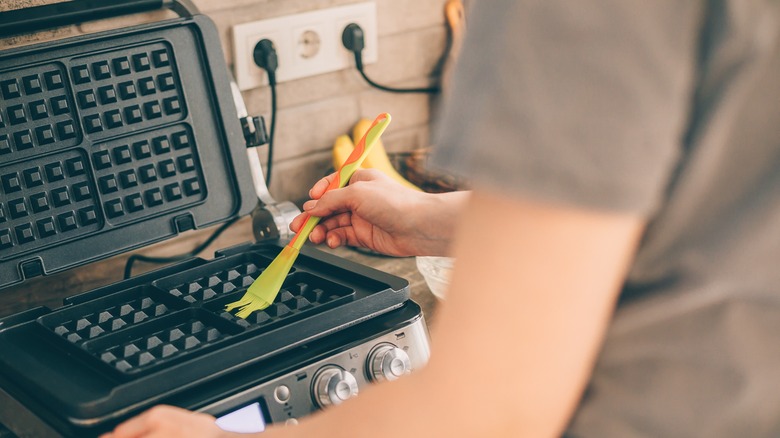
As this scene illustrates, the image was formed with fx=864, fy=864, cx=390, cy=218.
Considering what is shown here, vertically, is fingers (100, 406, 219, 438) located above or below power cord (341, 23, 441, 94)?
below

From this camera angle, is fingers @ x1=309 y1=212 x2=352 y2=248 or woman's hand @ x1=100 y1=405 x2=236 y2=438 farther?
fingers @ x1=309 y1=212 x2=352 y2=248

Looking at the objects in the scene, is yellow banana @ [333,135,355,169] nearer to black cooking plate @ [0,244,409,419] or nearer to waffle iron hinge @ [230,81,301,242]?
waffle iron hinge @ [230,81,301,242]

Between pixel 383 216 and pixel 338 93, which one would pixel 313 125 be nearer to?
pixel 338 93

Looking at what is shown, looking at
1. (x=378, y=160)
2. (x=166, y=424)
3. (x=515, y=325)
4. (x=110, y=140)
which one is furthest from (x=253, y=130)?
(x=515, y=325)

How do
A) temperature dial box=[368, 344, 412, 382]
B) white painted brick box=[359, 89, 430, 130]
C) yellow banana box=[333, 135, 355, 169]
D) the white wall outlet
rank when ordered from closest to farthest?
temperature dial box=[368, 344, 412, 382]
the white wall outlet
yellow banana box=[333, 135, 355, 169]
white painted brick box=[359, 89, 430, 130]

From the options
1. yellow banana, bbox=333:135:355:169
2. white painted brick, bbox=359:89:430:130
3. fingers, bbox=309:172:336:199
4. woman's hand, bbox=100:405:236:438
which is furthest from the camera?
white painted brick, bbox=359:89:430:130

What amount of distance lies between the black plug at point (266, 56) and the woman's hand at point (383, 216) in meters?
0.36

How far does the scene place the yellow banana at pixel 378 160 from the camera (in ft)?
5.17

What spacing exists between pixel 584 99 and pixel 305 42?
1128 millimetres

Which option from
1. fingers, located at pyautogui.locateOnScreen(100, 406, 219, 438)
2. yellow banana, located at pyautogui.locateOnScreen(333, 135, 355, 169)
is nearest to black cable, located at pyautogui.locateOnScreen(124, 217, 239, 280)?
yellow banana, located at pyautogui.locateOnScreen(333, 135, 355, 169)

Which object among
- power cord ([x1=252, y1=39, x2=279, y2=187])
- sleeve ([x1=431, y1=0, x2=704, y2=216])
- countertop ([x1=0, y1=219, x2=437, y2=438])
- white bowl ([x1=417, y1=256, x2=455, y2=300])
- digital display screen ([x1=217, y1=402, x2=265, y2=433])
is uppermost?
sleeve ([x1=431, y1=0, x2=704, y2=216])

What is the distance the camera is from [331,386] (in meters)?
0.91

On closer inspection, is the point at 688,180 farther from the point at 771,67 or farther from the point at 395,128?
the point at 395,128

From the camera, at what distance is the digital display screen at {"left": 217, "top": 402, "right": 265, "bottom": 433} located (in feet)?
2.85
